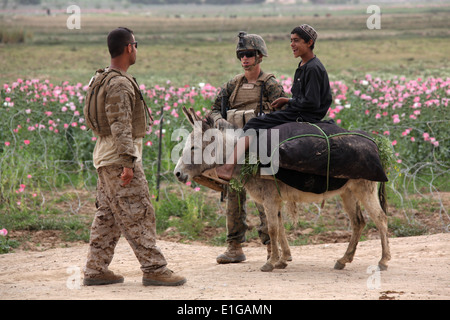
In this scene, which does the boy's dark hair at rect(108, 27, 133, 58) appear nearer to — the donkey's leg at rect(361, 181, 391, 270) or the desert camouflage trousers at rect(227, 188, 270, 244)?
the desert camouflage trousers at rect(227, 188, 270, 244)

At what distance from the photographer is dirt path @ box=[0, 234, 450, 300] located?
18.7 ft

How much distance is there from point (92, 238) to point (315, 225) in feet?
15.0

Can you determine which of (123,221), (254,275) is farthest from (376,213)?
(123,221)

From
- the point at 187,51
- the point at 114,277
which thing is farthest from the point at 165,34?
the point at 114,277

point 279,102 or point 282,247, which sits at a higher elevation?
point 279,102

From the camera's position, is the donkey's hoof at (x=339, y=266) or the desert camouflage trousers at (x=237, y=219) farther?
the desert camouflage trousers at (x=237, y=219)

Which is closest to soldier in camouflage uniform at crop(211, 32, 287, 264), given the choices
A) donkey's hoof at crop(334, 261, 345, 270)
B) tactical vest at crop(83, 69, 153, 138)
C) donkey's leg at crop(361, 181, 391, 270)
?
donkey's hoof at crop(334, 261, 345, 270)

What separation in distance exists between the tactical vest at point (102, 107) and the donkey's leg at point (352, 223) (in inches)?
106

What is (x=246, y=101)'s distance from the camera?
7.42 meters

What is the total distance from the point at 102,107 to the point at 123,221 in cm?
113

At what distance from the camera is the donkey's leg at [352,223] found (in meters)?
7.19

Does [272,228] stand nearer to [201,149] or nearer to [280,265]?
[280,265]

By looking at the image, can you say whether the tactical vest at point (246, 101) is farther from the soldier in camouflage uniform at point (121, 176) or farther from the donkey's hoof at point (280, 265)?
the donkey's hoof at point (280, 265)

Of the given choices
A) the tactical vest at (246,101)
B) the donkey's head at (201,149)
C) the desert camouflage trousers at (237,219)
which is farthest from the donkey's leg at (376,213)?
the donkey's head at (201,149)
